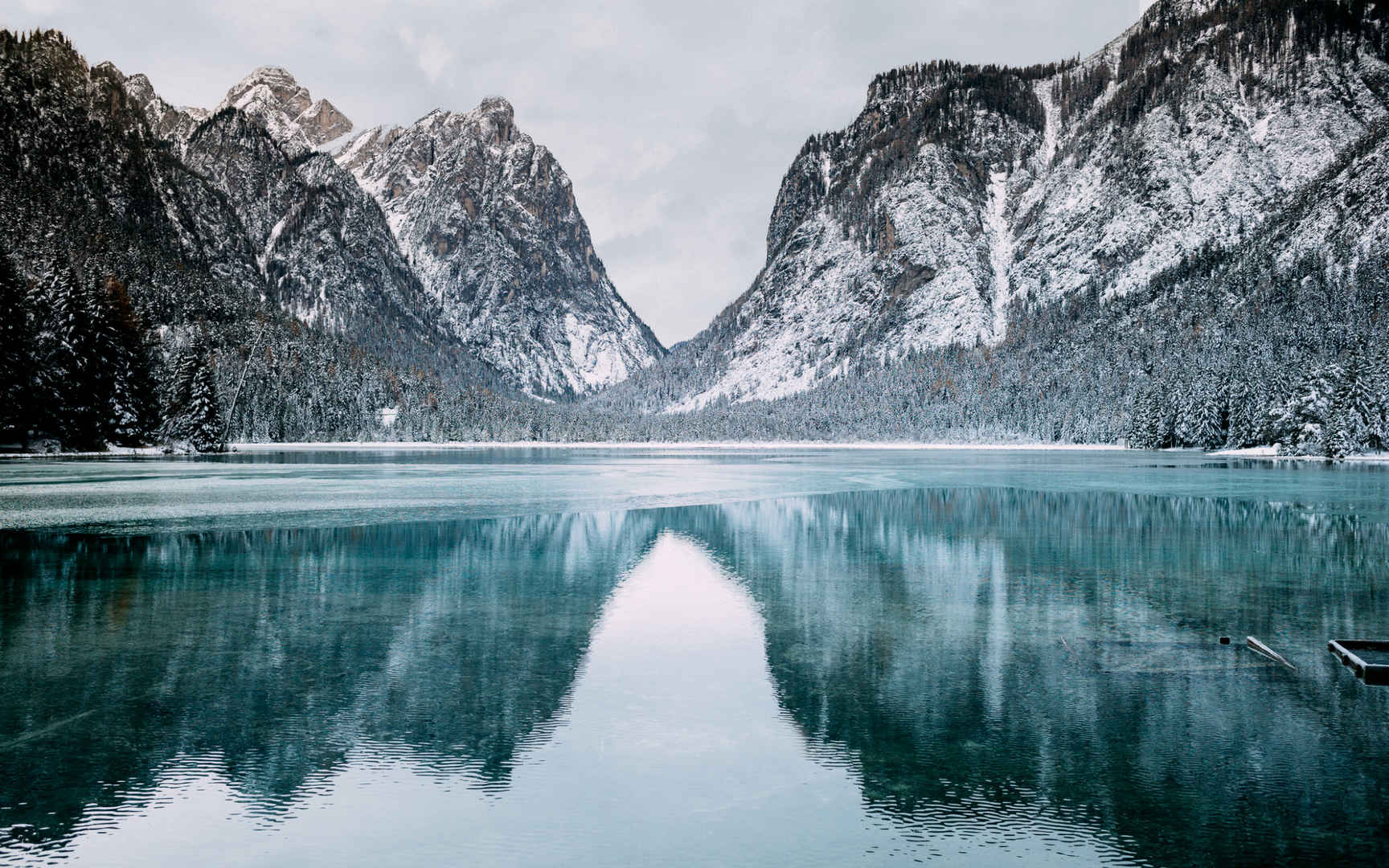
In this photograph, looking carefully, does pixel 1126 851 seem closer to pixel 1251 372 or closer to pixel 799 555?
pixel 799 555

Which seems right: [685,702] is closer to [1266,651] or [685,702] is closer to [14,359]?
[1266,651]

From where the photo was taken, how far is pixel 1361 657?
13.9 metres

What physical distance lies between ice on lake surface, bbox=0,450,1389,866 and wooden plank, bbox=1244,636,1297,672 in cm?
25

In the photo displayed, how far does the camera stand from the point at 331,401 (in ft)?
617

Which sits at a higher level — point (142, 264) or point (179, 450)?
point (142, 264)

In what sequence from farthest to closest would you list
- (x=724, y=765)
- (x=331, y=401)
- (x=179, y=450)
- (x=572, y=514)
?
(x=331, y=401), (x=179, y=450), (x=572, y=514), (x=724, y=765)

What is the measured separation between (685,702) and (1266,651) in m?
9.40

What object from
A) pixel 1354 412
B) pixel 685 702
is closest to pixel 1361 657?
pixel 685 702

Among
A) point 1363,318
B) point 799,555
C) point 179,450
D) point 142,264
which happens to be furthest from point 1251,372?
point 142,264

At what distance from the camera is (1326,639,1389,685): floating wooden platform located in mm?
13312

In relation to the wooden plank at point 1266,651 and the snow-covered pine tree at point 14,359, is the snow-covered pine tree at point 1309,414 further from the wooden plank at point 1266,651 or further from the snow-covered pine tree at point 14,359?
the snow-covered pine tree at point 14,359

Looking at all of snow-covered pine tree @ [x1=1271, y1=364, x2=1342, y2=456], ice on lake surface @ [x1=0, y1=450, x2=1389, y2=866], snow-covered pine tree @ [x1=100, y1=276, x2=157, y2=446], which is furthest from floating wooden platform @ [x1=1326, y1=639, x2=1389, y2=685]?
snow-covered pine tree @ [x1=100, y1=276, x2=157, y2=446]

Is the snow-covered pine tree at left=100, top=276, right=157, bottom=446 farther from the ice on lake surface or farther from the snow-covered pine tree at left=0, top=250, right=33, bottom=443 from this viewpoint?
the ice on lake surface

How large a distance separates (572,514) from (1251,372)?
118 meters
